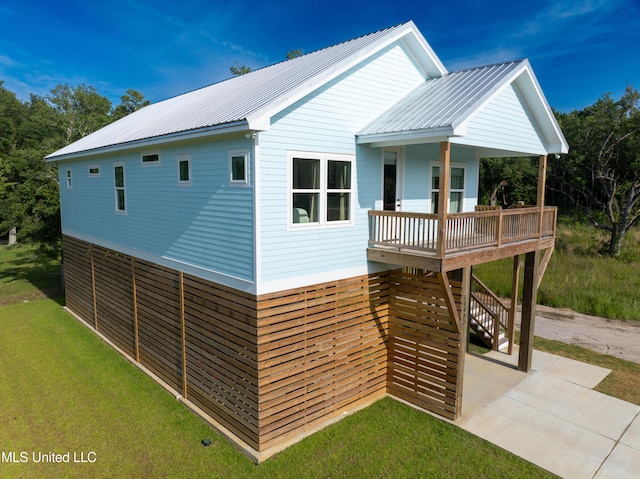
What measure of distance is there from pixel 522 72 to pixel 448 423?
760 centimetres

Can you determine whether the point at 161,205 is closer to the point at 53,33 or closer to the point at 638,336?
the point at 638,336

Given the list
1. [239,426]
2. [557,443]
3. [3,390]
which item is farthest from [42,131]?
[557,443]

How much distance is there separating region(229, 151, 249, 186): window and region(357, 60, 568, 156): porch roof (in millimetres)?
2530

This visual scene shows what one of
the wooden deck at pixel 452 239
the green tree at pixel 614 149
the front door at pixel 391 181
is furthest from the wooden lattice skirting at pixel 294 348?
the green tree at pixel 614 149

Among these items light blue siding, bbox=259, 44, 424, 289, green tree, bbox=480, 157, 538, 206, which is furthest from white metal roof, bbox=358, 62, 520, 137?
green tree, bbox=480, 157, 538, 206

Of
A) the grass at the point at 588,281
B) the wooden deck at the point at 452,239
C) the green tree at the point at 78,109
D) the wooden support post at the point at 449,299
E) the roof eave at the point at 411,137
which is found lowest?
the grass at the point at 588,281

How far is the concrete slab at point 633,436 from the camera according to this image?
25.5 feet

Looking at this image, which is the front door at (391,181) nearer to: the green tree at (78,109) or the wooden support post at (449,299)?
the wooden support post at (449,299)

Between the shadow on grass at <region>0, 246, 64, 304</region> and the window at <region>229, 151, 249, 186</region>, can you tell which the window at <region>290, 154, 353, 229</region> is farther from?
the shadow on grass at <region>0, 246, 64, 304</region>

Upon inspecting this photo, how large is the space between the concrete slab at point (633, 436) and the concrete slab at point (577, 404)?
85mm

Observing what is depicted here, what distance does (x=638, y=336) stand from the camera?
14070mm

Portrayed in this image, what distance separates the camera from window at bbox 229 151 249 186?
273 inches

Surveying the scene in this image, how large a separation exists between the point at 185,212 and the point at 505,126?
728cm

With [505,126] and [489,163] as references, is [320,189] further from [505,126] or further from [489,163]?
[489,163]
